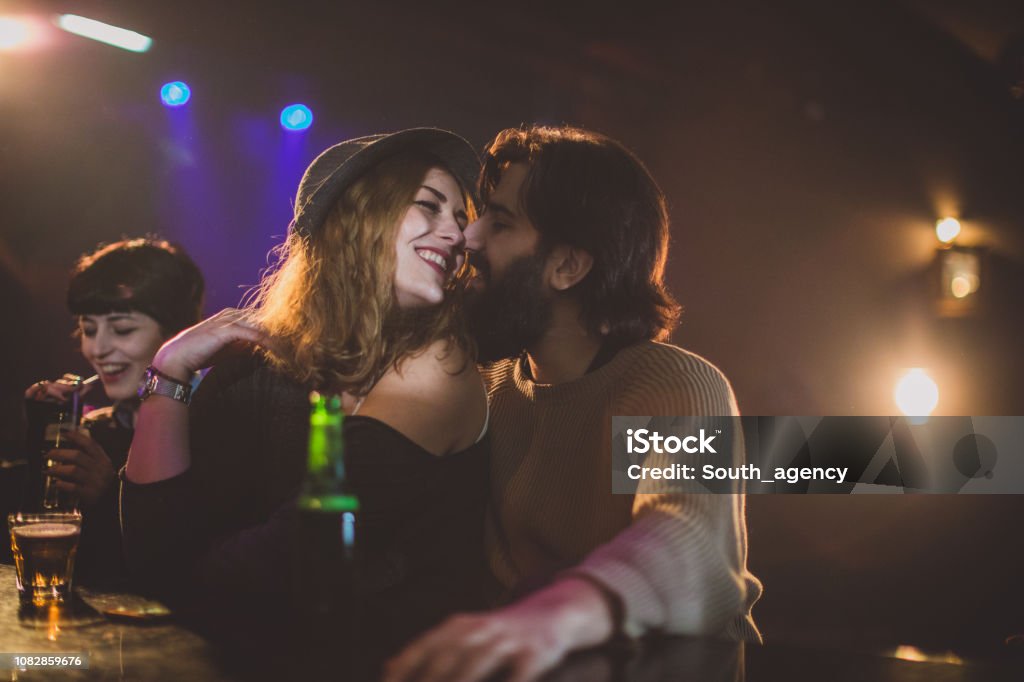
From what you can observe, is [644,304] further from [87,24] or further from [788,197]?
[788,197]

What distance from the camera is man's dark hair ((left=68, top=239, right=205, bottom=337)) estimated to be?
8.99ft

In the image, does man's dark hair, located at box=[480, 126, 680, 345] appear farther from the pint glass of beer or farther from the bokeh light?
the bokeh light

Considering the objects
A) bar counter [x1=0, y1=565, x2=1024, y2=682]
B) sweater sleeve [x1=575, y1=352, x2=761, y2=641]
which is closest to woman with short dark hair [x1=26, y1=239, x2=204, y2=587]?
bar counter [x1=0, y1=565, x2=1024, y2=682]

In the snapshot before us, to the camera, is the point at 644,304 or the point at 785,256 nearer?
the point at 644,304

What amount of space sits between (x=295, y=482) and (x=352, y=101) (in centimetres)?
319

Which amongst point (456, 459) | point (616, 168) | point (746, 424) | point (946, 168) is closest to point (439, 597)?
point (456, 459)

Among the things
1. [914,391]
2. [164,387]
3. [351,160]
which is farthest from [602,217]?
[914,391]

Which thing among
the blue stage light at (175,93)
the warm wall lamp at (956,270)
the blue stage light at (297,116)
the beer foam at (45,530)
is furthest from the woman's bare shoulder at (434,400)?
the warm wall lamp at (956,270)

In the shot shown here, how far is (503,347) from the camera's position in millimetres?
2016

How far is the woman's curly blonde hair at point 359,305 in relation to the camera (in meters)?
1.75

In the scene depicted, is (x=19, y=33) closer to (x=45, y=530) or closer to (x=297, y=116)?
(x=297, y=116)

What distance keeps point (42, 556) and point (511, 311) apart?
1147mm

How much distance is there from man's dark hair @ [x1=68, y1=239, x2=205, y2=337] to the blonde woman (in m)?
0.94

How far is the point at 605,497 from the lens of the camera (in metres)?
1.69
